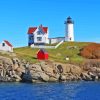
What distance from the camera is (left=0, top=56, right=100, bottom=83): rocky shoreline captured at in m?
101

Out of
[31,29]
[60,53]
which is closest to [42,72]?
[60,53]

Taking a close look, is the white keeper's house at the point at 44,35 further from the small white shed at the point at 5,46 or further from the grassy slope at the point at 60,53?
the small white shed at the point at 5,46

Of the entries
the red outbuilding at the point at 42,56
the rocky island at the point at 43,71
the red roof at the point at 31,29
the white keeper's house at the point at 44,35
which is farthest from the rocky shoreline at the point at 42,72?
the red roof at the point at 31,29

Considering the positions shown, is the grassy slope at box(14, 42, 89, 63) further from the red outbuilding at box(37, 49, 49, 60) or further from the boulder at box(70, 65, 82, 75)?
the boulder at box(70, 65, 82, 75)

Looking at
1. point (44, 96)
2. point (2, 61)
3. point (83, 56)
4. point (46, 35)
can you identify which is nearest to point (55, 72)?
point (2, 61)

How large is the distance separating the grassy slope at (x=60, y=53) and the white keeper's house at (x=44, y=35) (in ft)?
19.3

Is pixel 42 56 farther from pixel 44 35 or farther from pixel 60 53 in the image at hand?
pixel 44 35

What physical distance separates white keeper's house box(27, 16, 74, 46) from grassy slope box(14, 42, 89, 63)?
5.87 meters

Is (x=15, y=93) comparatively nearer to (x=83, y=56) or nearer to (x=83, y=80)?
(x=83, y=80)

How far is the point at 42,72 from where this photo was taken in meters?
101

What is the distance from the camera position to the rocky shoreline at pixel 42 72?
10069 cm

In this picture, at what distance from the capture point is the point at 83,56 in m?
126

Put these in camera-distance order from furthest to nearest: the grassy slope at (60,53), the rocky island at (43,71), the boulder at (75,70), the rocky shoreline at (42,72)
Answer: the grassy slope at (60,53) → the boulder at (75,70) → the rocky island at (43,71) → the rocky shoreline at (42,72)

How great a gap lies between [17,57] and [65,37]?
44.0m
